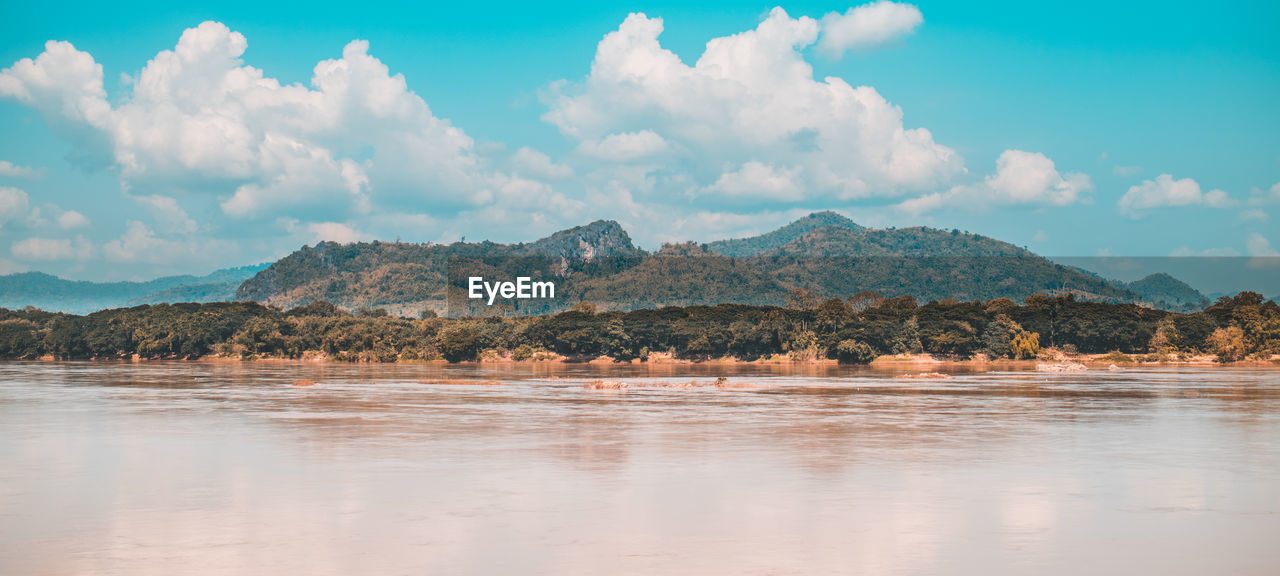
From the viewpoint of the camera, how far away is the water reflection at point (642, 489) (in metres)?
14.6

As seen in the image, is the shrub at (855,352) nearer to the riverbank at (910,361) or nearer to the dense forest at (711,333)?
the dense forest at (711,333)

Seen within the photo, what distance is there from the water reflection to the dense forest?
64021 millimetres

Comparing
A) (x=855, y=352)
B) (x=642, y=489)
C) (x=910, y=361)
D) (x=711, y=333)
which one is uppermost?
(x=711, y=333)

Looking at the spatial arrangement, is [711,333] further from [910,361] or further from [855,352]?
[910,361]

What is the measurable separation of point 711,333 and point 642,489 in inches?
3586

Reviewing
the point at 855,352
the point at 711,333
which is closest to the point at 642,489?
the point at 855,352

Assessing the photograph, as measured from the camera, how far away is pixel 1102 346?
105938 millimetres

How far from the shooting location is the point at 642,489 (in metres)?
20.3

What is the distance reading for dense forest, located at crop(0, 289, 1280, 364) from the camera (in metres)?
104

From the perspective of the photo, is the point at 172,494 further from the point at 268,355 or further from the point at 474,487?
the point at 268,355

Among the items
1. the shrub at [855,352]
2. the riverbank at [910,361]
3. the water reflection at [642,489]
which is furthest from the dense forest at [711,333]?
the water reflection at [642,489]

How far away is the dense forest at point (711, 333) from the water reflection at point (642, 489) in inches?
2521

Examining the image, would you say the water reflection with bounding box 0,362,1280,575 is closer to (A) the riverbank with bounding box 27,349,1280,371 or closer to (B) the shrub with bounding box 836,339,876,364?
(A) the riverbank with bounding box 27,349,1280,371

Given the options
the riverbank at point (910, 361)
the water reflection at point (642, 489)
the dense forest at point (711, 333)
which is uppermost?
the dense forest at point (711, 333)
